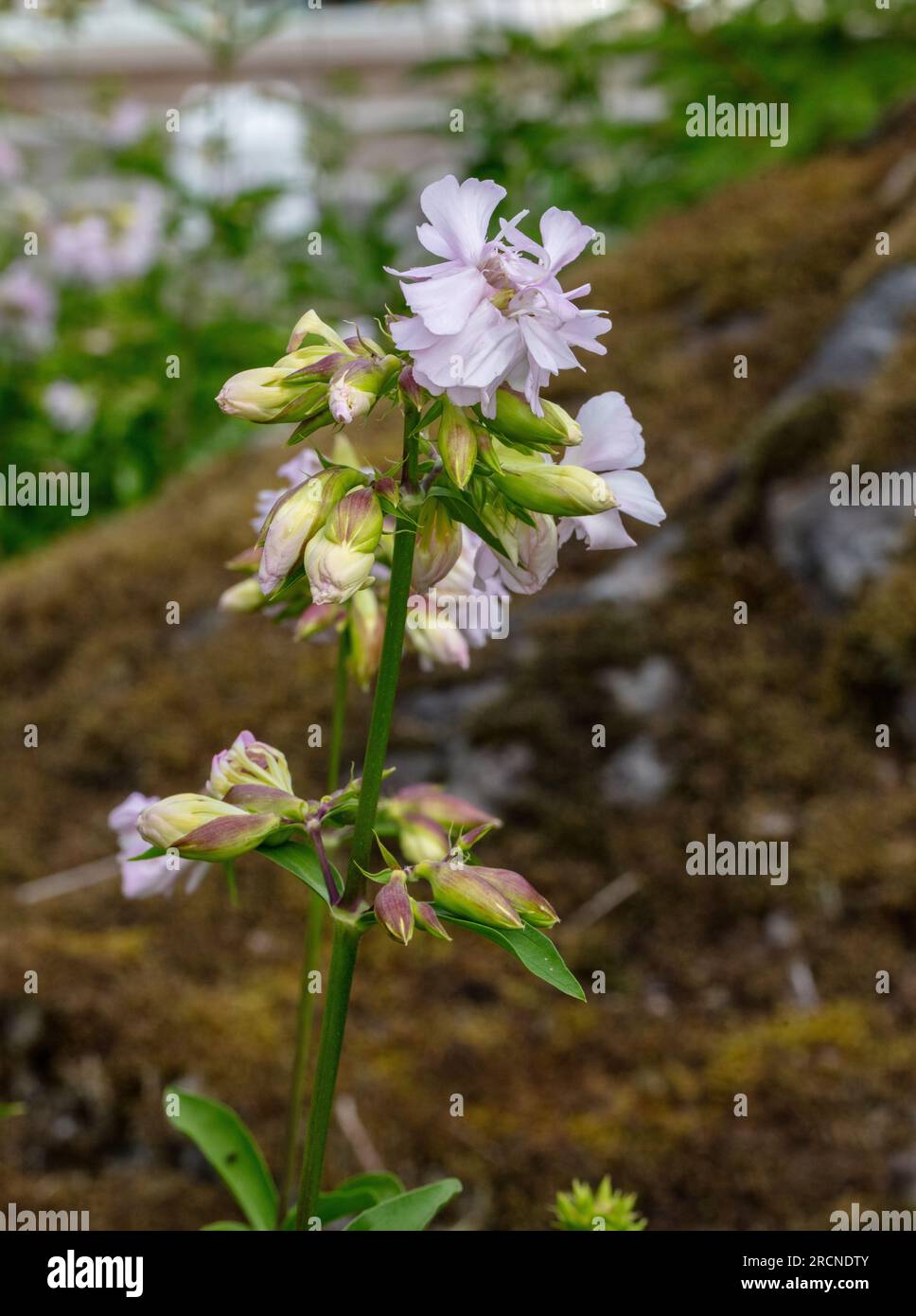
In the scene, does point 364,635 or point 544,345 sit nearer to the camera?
point 544,345

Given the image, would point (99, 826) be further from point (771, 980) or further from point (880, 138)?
point (880, 138)

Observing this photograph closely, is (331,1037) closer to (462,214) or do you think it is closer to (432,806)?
(432,806)

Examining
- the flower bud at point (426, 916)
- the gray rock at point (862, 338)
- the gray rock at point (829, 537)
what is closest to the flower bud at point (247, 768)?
the flower bud at point (426, 916)

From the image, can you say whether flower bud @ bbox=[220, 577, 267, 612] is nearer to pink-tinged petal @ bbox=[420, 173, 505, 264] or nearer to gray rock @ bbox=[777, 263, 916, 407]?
pink-tinged petal @ bbox=[420, 173, 505, 264]

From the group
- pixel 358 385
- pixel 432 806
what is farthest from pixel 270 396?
pixel 432 806

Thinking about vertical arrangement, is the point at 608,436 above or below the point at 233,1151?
above
